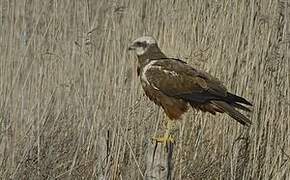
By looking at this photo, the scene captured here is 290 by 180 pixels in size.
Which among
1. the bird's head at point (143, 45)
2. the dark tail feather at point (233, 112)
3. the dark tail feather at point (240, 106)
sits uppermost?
the bird's head at point (143, 45)

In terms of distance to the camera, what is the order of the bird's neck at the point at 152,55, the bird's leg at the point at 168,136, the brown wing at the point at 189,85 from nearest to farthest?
the bird's leg at the point at 168,136, the brown wing at the point at 189,85, the bird's neck at the point at 152,55

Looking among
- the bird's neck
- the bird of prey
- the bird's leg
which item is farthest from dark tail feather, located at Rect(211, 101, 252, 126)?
the bird's neck

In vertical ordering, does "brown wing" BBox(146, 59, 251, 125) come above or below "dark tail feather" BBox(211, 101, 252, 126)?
above

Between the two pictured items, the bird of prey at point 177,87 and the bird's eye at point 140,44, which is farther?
the bird's eye at point 140,44

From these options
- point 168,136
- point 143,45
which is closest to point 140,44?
point 143,45

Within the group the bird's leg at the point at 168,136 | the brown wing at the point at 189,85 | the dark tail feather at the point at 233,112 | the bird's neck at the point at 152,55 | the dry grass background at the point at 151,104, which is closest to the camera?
the bird's leg at the point at 168,136

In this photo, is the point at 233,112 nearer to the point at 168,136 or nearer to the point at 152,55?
the point at 168,136

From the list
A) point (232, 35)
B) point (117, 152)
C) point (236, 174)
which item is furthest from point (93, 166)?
point (232, 35)

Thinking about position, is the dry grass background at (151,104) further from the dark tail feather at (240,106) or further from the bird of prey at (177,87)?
the dark tail feather at (240,106)

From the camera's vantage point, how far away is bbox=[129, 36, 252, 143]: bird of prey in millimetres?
2762

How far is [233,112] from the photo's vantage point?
8.73 feet

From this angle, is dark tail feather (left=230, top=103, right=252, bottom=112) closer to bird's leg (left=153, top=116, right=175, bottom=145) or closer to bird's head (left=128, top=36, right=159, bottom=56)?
bird's leg (left=153, top=116, right=175, bottom=145)

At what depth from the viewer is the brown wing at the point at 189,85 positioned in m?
2.74

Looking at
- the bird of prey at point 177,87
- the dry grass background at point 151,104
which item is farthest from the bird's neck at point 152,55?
the dry grass background at point 151,104
